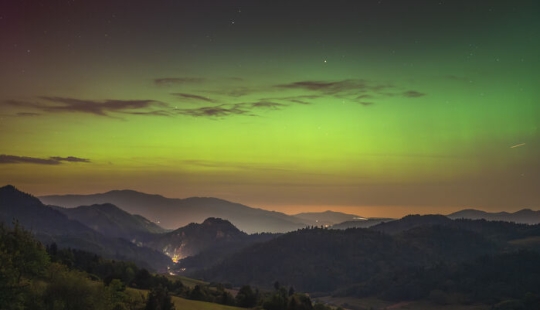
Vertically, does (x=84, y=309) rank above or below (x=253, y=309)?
above

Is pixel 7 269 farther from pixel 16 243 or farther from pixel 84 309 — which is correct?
pixel 16 243

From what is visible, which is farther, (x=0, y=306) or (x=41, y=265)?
(x=41, y=265)

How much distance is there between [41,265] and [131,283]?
355ft

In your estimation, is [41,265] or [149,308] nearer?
[41,265]

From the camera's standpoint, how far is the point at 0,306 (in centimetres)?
6931

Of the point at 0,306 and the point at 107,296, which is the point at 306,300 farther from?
the point at 0,306

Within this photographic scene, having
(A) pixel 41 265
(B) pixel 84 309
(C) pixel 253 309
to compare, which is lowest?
(C) pixel 253 309

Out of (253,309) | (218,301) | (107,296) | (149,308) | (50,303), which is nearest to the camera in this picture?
(50,303)

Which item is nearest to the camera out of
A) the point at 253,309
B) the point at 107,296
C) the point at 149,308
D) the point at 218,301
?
the point at 107,296

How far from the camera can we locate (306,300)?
7200 inches

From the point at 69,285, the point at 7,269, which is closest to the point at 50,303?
the point at 69,285

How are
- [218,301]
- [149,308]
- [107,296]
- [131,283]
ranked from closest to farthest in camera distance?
[107,296]
[149,308]
[218,301]
[131,283]

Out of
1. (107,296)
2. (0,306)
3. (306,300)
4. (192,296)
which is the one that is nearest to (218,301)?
(192,296)

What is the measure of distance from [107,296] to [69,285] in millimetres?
11927
